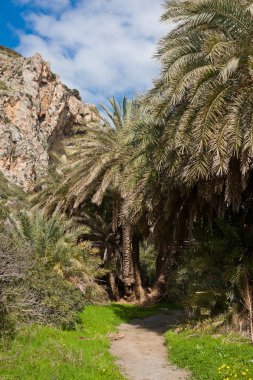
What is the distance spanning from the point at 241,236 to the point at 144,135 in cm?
412

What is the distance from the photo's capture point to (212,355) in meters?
8.49

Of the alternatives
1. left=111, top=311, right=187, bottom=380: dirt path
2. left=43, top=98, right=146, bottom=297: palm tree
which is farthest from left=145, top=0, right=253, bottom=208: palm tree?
left=43, top=98, right=146, bottom=297: palm tree

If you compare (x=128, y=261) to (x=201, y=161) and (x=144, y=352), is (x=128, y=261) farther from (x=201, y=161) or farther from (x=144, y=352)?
(x=201, y=161)

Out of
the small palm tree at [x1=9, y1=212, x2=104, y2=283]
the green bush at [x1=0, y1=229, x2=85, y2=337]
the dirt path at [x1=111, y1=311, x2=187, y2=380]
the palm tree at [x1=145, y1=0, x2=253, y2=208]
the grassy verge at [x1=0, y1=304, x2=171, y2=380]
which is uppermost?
the palm tree at [x1=145, y1=0, x2=253, y2=208]

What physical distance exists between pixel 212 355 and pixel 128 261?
13.7m

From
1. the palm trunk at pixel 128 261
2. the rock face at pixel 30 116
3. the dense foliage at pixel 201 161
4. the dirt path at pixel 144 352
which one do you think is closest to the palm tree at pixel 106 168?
the palm trunk at pixel 128 261

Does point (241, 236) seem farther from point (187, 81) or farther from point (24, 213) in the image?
point (24, 213)

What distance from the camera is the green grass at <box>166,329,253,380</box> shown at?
7258 mm

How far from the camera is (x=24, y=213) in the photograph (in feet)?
57.5

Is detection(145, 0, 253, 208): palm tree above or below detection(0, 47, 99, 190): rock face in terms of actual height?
below

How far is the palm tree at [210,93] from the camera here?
965 centimetres

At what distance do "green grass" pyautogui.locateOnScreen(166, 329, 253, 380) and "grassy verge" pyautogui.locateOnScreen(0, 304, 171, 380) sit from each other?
148 centimetres

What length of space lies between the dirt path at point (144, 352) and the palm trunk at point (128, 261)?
6.54 m

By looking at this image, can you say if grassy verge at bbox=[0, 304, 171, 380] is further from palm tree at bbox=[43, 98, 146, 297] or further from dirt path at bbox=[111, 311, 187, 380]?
palm tree at bbox=[43, 98, 146, 297]
